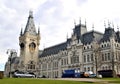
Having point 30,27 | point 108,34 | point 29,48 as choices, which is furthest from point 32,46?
point 108,34

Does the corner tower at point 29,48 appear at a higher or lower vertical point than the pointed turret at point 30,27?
lower

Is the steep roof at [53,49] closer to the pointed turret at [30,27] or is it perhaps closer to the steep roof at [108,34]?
the pointed turret at [30,27]

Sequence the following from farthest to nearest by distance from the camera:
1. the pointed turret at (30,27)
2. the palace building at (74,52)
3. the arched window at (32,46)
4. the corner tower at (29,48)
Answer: the pointed turret at (30,27)
the arched window at (32,46)
the corner tower at (29,48)
the palace building at (74,52)

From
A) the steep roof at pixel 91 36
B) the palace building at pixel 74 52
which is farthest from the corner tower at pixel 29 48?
the steep roof at pixel 91 36

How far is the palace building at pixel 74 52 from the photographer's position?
7622 centimetres

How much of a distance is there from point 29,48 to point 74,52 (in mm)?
35306

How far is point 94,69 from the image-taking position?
260 feet

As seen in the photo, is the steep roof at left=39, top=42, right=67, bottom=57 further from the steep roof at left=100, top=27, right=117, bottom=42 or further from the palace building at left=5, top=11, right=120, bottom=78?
the steep roof at left=100, top=27, right=117, bottom=42

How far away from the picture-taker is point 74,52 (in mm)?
89562

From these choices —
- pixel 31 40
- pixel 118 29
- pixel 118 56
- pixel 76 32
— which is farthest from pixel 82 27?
pixel 31 40

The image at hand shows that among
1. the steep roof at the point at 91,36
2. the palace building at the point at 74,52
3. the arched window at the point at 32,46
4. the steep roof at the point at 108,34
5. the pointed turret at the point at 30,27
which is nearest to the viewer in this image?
the palace building at the point at 74,52

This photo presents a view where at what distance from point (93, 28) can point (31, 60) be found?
144ft

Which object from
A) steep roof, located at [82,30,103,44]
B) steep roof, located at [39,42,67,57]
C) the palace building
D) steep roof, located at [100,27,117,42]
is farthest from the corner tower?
steep roof, located at [100,27,117,42]

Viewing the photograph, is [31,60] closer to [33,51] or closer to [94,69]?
[33,51]
